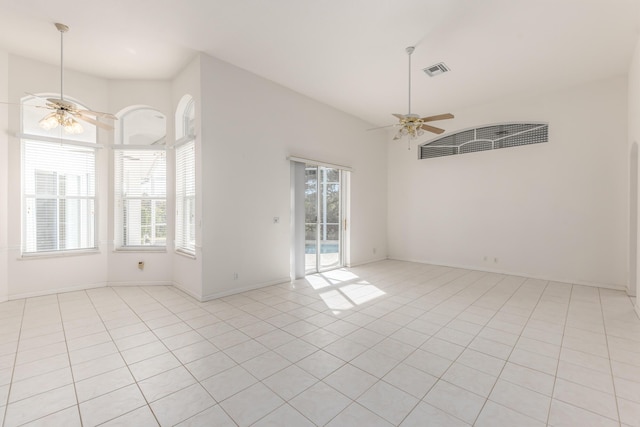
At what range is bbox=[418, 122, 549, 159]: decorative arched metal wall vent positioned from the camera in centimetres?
550

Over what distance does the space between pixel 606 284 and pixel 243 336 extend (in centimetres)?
605

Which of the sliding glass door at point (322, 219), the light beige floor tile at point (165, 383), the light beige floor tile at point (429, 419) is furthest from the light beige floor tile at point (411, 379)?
the sliding glass door at point (322, 219)

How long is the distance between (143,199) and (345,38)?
4.31 m

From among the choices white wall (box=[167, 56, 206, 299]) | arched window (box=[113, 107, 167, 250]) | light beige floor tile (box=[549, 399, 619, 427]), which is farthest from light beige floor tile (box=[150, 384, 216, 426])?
arched window (box=[113, 107, 167, 250])

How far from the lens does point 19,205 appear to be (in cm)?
418

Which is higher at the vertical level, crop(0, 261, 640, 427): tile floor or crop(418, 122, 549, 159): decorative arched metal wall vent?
crop(418, 122, 549, 159): decorative arched metal wall vent

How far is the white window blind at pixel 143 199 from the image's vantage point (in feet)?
16.5

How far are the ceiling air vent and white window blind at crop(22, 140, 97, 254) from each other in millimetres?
5822

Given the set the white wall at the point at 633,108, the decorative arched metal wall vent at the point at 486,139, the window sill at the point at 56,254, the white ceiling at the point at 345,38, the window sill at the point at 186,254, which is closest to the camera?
the white ceiling at the point at 345,38

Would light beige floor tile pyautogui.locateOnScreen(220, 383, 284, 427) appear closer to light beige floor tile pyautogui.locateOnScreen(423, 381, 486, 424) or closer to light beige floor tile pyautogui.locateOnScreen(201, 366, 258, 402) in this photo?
light beige floor tile pyautogui.locateOnScreen(201, 366, 258, 402)

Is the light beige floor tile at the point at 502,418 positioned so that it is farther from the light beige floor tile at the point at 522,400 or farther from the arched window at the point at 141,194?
the arched window at the point at 141,194

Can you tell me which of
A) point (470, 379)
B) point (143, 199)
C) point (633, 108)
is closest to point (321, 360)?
point (470, 379)

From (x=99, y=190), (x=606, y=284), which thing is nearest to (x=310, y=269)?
(x=99, y=190)

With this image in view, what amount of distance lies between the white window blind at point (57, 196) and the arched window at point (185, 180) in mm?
1456
